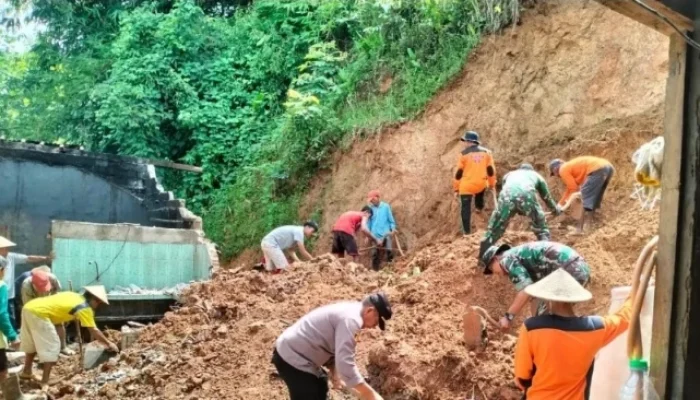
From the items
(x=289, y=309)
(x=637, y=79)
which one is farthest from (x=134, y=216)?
(x=637, y=79)

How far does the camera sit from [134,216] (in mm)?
12844

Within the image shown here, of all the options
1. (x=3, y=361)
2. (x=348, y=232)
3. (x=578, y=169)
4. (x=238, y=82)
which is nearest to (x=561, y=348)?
(x=578, y=169)

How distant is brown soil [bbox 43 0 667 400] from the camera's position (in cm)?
604

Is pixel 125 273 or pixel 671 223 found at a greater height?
pixel 671 223

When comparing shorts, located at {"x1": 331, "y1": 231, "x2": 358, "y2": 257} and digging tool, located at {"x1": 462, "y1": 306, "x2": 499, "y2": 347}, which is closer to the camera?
digging tool, located at {"x1": 462, "y1": 306, "x2": 499, "y2": 347}

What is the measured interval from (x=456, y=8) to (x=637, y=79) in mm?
3716

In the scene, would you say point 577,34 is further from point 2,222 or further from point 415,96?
point 2,222

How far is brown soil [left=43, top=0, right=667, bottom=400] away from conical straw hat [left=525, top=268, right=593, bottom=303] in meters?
1.88

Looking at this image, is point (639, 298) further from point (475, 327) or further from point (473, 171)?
point (473, 171)

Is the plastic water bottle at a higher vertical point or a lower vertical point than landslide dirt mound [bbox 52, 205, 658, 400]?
higher

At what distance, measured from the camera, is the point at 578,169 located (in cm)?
800

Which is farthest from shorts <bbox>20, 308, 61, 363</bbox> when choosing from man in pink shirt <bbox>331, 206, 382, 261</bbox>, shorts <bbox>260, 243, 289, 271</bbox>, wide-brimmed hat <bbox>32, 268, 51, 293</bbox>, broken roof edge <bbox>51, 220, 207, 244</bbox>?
man in pink shirt <bbox>331, 206, 382, 261</bbox>

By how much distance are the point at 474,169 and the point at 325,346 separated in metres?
5.20

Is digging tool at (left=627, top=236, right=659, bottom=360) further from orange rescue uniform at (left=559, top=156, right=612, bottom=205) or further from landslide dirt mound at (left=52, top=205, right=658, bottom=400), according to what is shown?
orange rescue uniform at (left=559, top=156, right=612, bottom=205)
